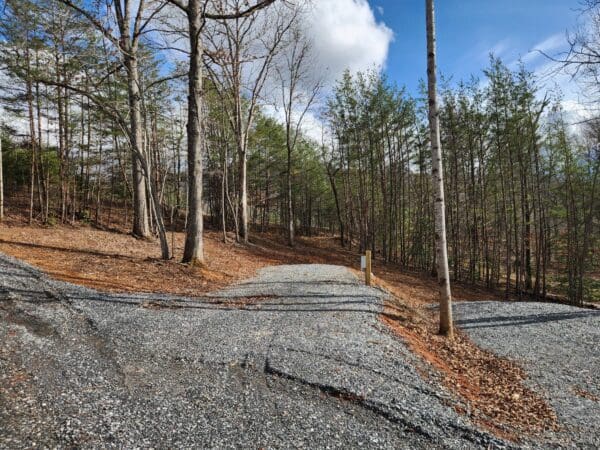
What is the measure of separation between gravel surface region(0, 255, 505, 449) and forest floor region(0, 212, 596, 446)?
1.50 feet

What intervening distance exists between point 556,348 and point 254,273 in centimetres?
790

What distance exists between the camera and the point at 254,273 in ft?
35.3

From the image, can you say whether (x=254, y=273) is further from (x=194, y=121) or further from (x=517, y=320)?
(x=517, y=320)

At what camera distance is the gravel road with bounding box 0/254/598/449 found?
2.43m

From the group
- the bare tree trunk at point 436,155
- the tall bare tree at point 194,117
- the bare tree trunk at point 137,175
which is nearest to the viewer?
the bare tree trunk at point 436,155

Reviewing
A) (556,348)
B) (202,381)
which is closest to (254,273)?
(202,381)

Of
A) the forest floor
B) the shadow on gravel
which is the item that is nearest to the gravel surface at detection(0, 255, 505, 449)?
the forest floor

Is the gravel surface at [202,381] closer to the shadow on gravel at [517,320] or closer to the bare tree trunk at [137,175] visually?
the shadow on gravel at [517,320]

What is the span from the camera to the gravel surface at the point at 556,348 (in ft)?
11.2

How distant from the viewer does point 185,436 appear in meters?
2.37

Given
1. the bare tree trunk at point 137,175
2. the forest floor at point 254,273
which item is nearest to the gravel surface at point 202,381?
the forest floor at point 254,273

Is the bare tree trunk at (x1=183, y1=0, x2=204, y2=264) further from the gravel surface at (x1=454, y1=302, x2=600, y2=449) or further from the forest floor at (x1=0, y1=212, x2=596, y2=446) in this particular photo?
the gravel surface at (x1=454, y1=302, x2=600, y2=449)

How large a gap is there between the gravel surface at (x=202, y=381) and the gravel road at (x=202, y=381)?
1 cm

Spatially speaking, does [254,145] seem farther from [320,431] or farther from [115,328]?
[320,431]
